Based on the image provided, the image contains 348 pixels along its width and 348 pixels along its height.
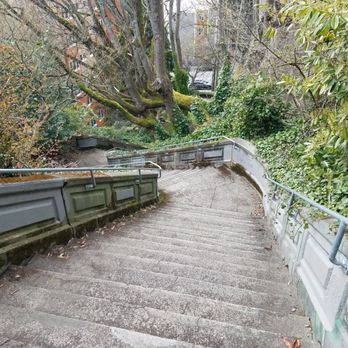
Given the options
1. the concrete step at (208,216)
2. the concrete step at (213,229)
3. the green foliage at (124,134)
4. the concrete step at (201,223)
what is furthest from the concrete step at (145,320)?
the green foliage at (124,134)

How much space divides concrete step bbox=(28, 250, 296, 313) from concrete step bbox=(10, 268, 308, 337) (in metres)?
0.12

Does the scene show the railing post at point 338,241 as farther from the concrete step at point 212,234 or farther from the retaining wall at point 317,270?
the concrete step at point 212,234

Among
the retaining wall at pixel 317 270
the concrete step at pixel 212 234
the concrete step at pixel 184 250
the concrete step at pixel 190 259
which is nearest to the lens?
the retaining wall at pixel 317 270

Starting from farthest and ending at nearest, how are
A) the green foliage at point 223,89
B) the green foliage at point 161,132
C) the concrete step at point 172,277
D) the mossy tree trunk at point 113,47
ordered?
the green foliage at point 161,132, the green foliage at point 223,89, the mossy tree trunk at point 113,47, the concrete step at point 172,277

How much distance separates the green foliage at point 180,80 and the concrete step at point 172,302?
17.7m

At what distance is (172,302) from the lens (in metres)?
2.13

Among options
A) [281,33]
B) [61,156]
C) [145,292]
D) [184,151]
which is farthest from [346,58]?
[61,156]

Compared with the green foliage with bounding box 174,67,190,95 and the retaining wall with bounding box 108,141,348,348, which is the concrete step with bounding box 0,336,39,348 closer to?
the retaining wall with bounding box 108,141,348,348

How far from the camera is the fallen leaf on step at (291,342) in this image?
1.78m

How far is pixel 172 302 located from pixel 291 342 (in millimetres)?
963

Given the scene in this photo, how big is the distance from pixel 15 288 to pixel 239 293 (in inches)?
81.6

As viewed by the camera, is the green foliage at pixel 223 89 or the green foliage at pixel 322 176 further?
the green foliage at pixel 223 89

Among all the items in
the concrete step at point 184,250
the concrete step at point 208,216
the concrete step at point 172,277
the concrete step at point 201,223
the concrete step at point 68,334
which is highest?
the concrete step at point 68,334

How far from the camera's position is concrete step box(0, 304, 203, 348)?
163 cm
